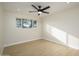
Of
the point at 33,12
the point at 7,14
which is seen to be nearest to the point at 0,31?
the point at 7,14

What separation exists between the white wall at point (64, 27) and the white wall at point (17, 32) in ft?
0.53

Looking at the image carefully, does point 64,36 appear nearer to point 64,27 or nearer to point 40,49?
point 64,27

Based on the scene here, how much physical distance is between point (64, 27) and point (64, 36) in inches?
5.6

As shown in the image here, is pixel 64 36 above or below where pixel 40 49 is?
above

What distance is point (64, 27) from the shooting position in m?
2.16

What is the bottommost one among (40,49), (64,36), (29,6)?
(40,49)

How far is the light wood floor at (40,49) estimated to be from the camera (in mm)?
2127

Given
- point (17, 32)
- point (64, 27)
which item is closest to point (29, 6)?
point (17, 32)

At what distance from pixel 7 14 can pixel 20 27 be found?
28cm

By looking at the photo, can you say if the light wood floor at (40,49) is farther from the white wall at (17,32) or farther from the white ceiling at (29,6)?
the white ceiling at (29,6)

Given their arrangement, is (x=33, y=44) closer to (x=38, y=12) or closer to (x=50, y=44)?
(x=50, y=44)

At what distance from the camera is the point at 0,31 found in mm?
2129

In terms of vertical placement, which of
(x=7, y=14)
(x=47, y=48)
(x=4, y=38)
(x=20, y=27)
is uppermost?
(x=7, y=14)

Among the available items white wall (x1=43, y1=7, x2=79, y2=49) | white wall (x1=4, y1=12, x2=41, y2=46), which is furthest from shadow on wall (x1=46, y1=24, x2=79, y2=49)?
white wall (x1=4, y1=12, x2=41, y2=46)
